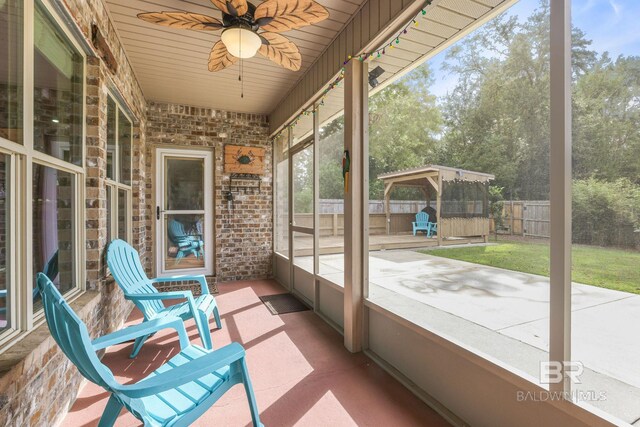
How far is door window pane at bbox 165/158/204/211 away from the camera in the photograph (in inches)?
190

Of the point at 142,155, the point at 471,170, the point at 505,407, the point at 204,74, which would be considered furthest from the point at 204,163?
the point at 505,407

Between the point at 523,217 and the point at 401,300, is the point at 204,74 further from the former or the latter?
the point at 523,217

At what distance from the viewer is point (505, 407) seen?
1.50 metres

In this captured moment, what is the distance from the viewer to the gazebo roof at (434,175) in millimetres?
1931

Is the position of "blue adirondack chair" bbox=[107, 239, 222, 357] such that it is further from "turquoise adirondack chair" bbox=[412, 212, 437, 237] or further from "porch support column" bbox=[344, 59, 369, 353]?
"turquoise adirondack chair" bbox=[412, 212, 437, 237]

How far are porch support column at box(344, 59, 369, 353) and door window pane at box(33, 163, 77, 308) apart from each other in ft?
6.78

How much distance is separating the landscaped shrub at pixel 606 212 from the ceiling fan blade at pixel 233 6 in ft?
6.64

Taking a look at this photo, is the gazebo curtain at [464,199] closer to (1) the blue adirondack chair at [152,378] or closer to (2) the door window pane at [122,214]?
(1) the blue adirondack chair at [152,378]

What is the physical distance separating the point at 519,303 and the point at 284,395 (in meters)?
1.64

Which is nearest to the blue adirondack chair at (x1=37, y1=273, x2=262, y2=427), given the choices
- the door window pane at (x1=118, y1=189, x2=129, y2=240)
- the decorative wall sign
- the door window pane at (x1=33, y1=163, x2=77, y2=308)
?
the door window pane at (x1=33, y1=163, x2=77, y2=308)

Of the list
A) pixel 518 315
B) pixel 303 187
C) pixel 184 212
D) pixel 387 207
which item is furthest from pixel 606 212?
pixel 184 212

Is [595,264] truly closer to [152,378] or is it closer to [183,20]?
[152,378]

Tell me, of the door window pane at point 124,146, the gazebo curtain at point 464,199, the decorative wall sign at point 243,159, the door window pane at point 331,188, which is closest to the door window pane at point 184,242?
the decorative wall sign at point 243,159

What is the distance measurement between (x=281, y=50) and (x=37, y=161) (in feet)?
5.76
